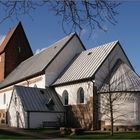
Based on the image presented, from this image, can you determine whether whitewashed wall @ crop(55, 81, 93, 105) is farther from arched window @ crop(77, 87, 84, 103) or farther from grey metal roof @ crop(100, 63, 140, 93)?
grey metal roof @ crop(100, 63, 140, 93)

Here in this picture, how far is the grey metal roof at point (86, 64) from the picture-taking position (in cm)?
3924

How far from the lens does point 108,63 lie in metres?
39.0

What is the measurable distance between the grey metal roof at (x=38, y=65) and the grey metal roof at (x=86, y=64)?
257 cm

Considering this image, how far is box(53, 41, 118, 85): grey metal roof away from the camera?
39.2 metres

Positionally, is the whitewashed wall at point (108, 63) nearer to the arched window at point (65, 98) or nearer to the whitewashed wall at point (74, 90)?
the whitewashed wall at point (74, 90)

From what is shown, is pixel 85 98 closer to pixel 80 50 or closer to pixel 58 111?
pixel 58 111

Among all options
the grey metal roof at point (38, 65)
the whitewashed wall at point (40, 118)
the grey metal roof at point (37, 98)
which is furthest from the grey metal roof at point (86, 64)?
the whitewashed wall at point (40, 118)

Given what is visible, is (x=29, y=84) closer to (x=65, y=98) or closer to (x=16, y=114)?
(x=65, y=98)

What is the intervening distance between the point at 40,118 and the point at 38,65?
35.2 feet

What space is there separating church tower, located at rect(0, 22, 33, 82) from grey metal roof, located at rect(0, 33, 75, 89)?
170cm

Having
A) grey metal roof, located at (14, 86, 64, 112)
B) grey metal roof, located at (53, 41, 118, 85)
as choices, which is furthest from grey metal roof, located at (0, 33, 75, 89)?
grey metal roof, located at (14, 86, 64, 112)

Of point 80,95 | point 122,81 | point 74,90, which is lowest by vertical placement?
point 80,95

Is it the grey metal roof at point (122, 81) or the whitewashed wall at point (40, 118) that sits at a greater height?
the grey metal roof at point (122, 81)

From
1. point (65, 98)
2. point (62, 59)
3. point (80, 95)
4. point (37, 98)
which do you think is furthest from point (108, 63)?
point (37, 98)
